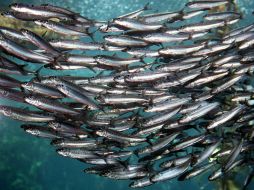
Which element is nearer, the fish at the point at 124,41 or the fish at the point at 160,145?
the fish at the point at 124,41

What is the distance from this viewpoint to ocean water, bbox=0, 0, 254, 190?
60.7 feet

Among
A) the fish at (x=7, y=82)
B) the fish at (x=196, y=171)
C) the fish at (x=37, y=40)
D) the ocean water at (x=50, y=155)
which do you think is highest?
the ocean water at (x=50, y=155)

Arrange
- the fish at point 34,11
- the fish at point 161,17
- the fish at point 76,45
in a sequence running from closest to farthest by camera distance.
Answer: the fish at point 34,11
the fish at point 76,45
the fish at point 161,17

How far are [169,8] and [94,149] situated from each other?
47.3 ft

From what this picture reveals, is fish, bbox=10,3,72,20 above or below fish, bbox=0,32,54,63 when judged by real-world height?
above

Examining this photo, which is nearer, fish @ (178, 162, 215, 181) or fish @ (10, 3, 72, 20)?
fish @ (10, 3, 72, 20)


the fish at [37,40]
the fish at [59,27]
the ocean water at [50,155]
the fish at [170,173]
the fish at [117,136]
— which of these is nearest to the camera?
the fish at [37,40]

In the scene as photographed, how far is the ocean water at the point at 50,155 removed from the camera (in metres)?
18.5

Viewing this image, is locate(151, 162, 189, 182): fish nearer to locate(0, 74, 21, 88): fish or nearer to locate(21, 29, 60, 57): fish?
locate(21, 29, 60, 57): fish

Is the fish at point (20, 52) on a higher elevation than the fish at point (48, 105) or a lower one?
higher

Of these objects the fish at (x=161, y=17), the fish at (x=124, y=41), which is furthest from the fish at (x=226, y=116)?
the fish at (x=161, y=17)

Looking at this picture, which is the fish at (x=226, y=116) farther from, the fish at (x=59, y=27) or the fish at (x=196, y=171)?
the fish at (x=59, y=27)

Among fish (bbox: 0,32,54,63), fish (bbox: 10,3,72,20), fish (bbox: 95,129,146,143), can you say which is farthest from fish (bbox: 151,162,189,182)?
fish (bbox: 10,3,72,20)

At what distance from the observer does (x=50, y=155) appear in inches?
1626
